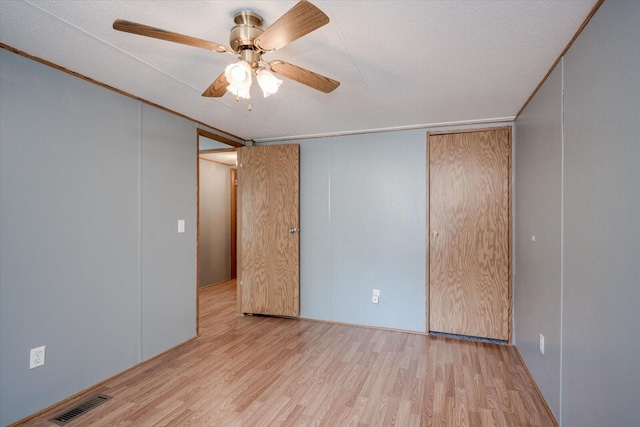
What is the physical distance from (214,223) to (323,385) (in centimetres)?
421

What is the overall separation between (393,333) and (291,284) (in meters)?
1.30

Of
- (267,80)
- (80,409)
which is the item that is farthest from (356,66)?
(80,409)

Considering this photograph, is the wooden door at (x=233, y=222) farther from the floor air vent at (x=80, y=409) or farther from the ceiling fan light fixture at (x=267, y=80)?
the ceiling fan light fixture at (x=267, y=80)

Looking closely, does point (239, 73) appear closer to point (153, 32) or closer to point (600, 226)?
point (153, 32)

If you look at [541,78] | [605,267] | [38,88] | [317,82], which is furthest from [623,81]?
[38,88]

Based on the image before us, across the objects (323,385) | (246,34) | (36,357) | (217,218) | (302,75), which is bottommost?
(323,385)

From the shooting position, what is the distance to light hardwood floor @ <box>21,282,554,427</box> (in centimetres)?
198

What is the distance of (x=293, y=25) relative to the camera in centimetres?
126

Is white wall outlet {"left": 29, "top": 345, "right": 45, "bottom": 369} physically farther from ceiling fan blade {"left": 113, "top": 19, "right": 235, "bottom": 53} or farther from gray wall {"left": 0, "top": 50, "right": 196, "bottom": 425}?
ceiling fan blade {"left": 113, "top": 19, "right": 235, "bottom": 53}

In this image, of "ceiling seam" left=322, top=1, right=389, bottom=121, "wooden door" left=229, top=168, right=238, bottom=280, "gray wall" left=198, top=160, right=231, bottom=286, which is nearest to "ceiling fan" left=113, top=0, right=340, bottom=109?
"ceiling seam" left=322, top=1, right=389, bottom=121

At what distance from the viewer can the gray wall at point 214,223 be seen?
18.4 feet

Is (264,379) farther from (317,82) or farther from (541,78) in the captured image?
(541,78)

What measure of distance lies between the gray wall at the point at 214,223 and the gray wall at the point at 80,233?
2.60 meters

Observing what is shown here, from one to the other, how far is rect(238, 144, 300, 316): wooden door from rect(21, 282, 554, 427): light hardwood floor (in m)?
0.56
